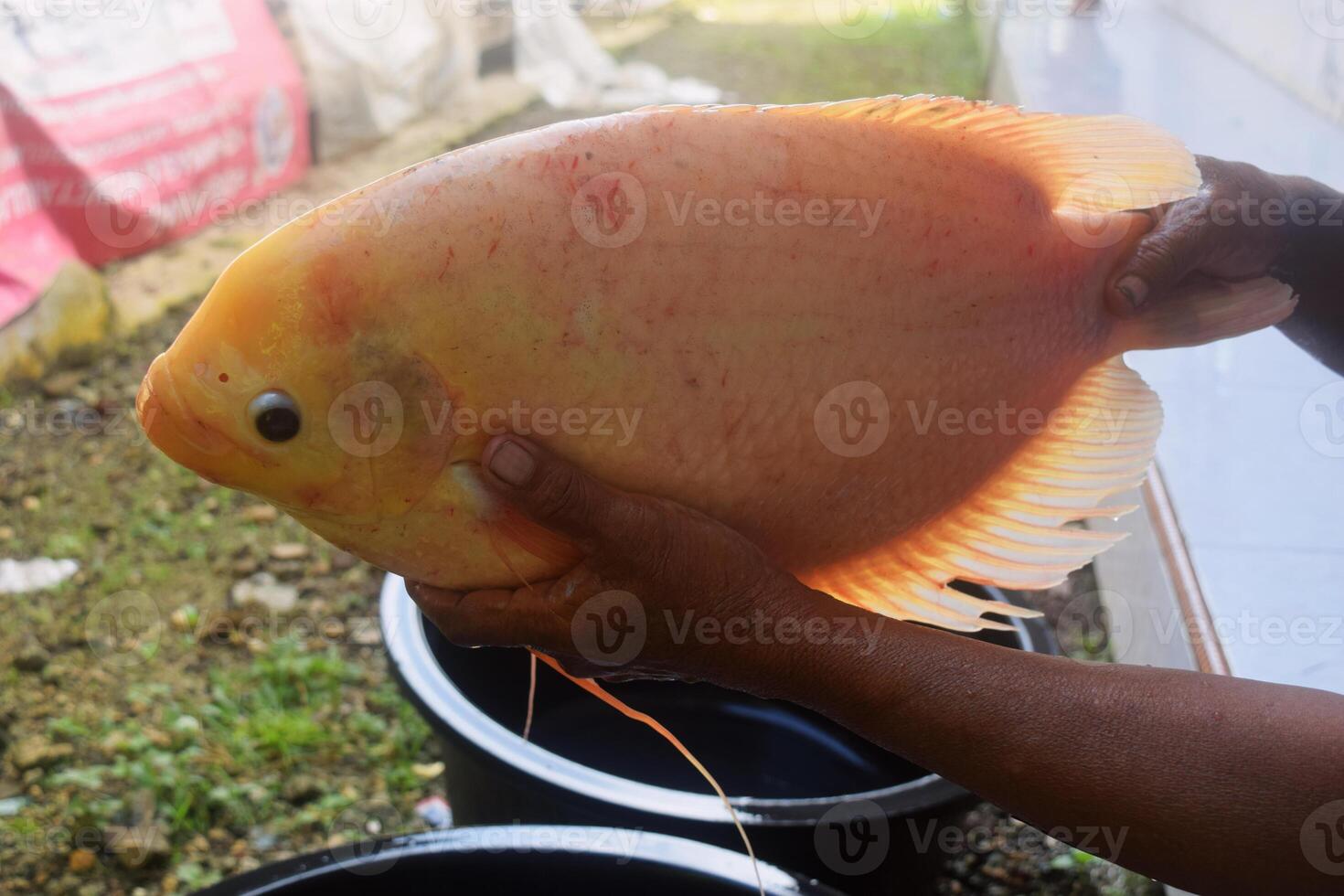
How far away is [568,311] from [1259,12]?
130 inches

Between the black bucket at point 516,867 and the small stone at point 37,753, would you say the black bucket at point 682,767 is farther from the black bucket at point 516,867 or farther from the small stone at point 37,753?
the small stone at point 37,753

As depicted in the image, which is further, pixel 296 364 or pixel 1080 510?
pixel 1080 510

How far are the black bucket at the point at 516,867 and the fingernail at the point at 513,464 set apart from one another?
0.76m

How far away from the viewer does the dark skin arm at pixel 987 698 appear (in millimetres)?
1081

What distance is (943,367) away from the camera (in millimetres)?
1230

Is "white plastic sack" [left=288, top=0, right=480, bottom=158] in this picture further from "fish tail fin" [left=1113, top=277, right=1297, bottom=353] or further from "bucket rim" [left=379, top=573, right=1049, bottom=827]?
"fish tail fin" [left=1113, top=277, right=1297, bottom=353]

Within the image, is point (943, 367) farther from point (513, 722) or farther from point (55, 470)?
point (55, 470)

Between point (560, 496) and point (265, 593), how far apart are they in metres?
2.72

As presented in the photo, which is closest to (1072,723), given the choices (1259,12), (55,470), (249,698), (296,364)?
(296,364)

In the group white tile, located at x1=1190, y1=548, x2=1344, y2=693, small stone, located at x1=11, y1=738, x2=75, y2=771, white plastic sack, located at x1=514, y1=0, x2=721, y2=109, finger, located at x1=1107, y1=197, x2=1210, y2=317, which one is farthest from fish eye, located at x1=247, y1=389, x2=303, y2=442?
white plastic sack, located at x1=514, y1=0, x2=721, y2=109

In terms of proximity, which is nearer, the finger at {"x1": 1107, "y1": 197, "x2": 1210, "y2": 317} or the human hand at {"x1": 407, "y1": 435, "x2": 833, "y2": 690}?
the human hand at {"x1": 407, "y1": 435, "x2": 833, "y2": 690}

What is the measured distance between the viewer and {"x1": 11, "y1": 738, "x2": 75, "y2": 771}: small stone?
277 centimetres

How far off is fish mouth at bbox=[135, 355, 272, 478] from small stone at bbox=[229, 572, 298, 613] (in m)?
2.55

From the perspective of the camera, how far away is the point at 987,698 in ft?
3.77
